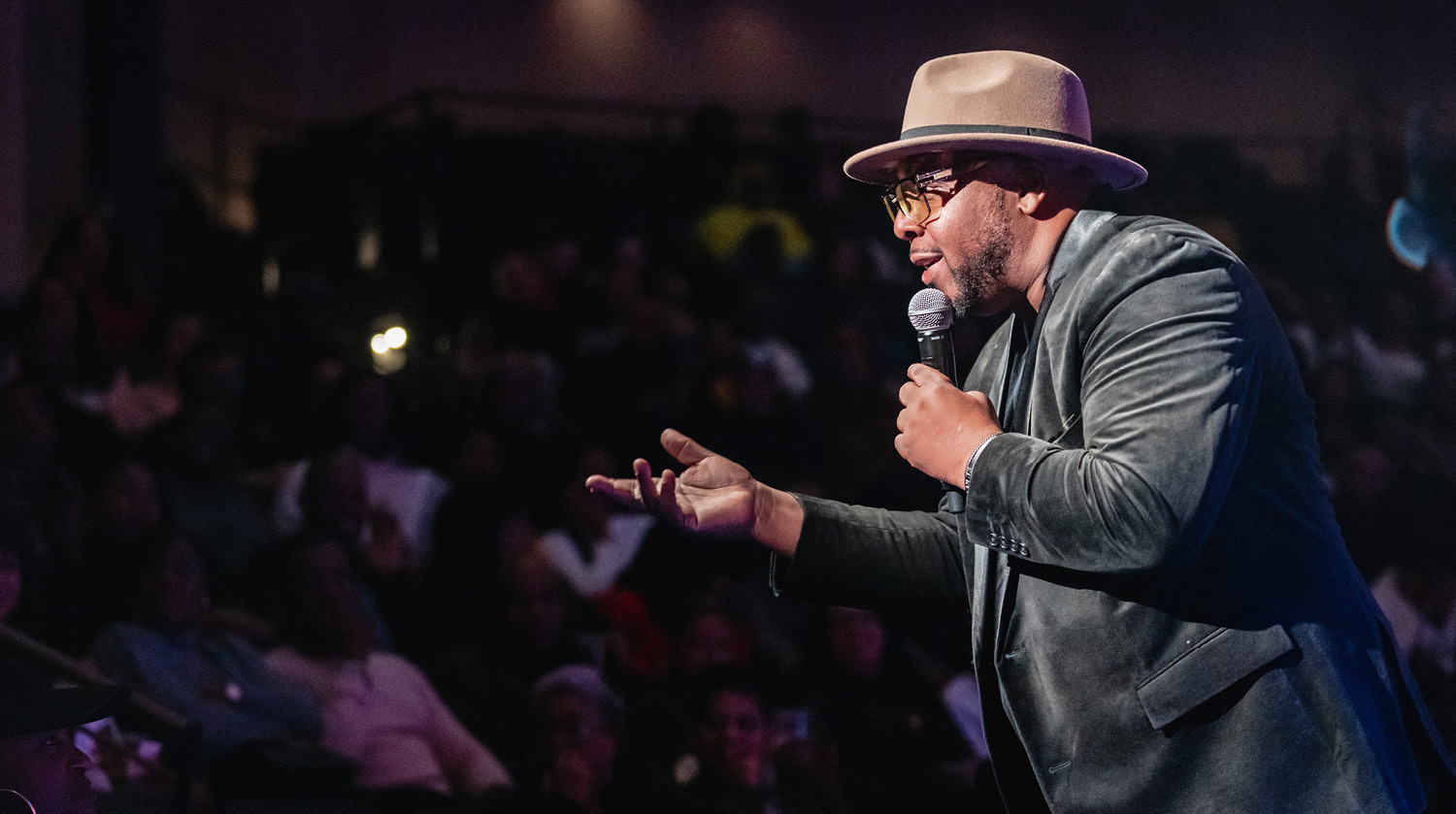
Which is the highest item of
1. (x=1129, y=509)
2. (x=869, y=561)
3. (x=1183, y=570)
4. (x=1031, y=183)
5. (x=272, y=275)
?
(x=1031, y=183)

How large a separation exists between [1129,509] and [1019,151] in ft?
1.78

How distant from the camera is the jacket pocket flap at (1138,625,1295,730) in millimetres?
1567

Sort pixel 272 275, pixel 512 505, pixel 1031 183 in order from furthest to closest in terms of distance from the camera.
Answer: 1. pixel 272 275
2. pixel 512 505
3. pixel 1031 183

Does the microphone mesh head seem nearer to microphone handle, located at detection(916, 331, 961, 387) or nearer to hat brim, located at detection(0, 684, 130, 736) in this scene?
microphone handle, located at detection(916, 331, 961, 387)

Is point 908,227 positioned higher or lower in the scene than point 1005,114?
lower

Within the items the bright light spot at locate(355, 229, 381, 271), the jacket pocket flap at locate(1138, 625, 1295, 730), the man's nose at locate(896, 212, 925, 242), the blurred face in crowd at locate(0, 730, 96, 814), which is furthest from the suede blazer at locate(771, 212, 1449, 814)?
the bright light spot at locate(355, 229, 381, 271)

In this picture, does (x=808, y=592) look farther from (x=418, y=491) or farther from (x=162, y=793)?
(x=418, y=491)

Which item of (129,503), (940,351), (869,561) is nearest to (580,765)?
(129,503)

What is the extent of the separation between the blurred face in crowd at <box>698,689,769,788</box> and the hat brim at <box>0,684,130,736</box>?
7.40ft

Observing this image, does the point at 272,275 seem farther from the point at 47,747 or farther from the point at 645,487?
the point at 645,487

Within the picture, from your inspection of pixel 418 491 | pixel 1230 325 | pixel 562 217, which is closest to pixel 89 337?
pixel 418 491

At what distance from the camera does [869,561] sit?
2029mm

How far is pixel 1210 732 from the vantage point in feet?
5.21

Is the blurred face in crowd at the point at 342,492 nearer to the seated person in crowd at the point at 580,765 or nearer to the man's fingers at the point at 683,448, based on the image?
the seated person in crowd at the point at 580,765
